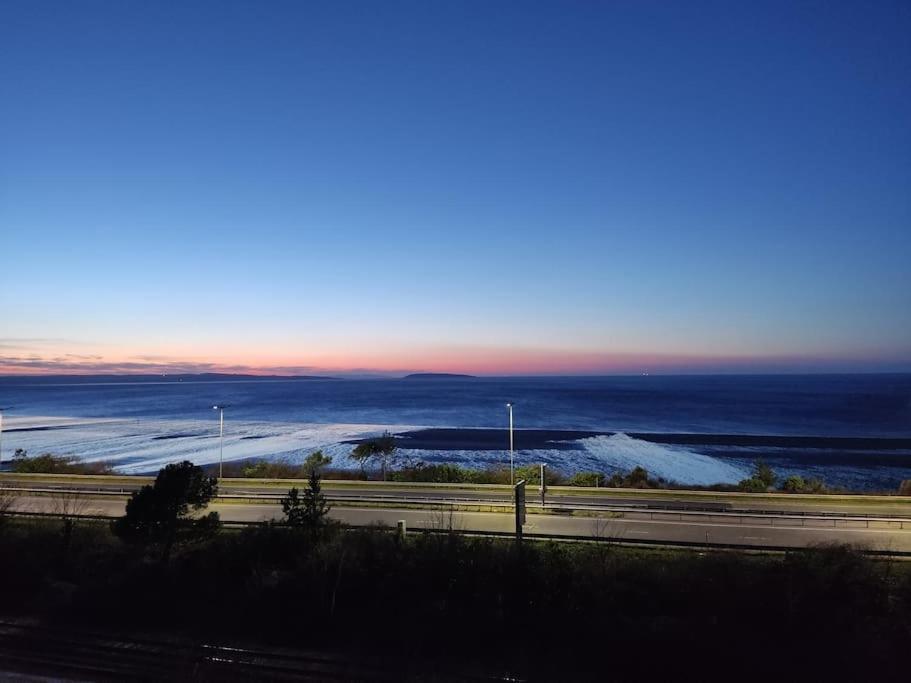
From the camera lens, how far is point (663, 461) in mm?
55750

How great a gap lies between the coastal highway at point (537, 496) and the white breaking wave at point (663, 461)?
18549mm

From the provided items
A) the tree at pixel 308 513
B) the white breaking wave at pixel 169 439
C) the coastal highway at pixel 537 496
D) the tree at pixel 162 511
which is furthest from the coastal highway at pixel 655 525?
the white breaking wave at pixel 169 439

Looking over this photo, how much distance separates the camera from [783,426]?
273 feet

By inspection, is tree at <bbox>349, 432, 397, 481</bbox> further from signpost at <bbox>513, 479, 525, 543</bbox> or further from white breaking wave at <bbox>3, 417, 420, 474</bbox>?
signpost at <bbox>513, 479, 525, 543</bbox>

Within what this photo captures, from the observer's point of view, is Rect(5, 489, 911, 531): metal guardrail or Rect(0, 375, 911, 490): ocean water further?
Rect(0, 375, 911, 490): ocean water

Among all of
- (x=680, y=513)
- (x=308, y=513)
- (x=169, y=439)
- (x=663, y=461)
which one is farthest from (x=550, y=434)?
(x=308, y=513)

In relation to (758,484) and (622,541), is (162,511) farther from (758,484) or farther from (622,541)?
(758,484)

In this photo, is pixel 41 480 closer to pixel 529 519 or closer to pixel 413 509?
pixel 413 509

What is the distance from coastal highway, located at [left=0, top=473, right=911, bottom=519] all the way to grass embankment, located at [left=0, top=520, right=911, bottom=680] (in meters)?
10.9

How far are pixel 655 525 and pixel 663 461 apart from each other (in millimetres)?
35532

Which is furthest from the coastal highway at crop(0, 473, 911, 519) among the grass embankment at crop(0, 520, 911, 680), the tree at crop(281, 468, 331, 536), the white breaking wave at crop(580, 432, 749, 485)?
the white breaking wave at crop(580, 432, 749, 485)

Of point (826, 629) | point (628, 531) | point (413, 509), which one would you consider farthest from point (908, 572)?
point (413, 509)

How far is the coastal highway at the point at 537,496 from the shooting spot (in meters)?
25.7

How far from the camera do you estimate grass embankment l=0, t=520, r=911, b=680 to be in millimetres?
11133
